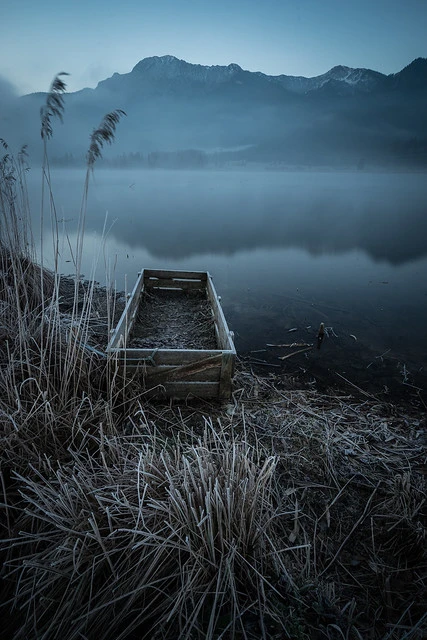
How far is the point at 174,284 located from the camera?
6.73 meters

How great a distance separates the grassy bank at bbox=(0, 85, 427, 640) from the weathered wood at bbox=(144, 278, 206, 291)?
3.50 meters

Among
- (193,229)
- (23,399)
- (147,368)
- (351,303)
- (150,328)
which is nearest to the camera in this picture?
(23,399)

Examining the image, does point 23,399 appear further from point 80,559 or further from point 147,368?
point 80,559

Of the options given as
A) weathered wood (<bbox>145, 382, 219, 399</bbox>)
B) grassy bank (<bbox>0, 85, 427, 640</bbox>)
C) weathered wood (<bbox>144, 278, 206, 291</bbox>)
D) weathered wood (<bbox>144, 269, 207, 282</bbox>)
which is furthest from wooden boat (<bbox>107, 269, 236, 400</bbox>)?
weathered wood (<bbox>144, 269, 207, 282</bbox>)

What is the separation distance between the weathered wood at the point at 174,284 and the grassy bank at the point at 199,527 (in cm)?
350

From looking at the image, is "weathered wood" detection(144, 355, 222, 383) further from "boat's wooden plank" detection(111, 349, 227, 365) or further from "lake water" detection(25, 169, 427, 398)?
"lake water" detection(25, 169, 427, 398)

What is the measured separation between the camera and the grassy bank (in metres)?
1.40

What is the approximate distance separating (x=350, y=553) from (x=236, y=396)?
6.66 feet

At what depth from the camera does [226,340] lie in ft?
12.1

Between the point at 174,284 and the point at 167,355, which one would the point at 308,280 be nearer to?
the point at 174,284

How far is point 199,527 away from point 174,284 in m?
5.63

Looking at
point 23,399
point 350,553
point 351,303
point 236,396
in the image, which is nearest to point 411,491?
point 350,553

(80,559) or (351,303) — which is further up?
(80,559)

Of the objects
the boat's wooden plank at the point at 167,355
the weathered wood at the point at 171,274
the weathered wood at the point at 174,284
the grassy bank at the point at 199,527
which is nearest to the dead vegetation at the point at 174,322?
the weathered wood at the point at 174,284
